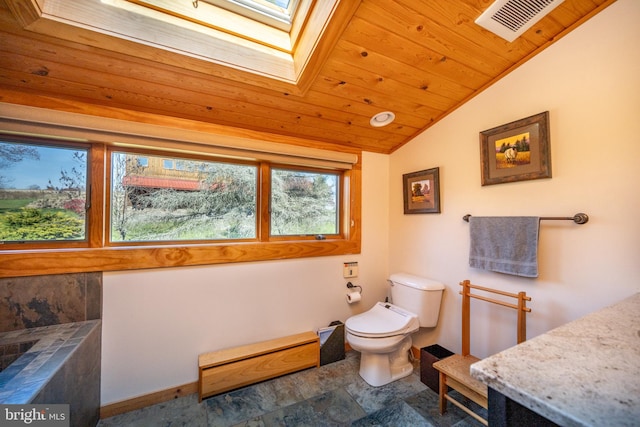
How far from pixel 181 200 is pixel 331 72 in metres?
1.32

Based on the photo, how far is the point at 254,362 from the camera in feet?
5.77

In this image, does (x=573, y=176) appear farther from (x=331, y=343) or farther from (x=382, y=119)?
(x=331, y=343)

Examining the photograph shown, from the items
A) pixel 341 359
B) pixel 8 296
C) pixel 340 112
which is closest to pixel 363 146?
pixel 340 112

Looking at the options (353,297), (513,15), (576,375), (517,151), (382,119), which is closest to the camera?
(576,375)

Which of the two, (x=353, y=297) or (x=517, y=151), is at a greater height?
(x=517, y=151)

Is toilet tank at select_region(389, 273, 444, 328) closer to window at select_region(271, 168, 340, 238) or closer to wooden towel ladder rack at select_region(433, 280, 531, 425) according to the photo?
wooden towel ladder rack at select_region(433, 280, 531, 425)

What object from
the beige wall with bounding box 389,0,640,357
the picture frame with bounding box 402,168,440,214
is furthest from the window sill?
the beige wall with bounding box 389,0,640,357

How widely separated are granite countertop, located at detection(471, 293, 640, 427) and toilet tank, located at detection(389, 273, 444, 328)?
1.14m

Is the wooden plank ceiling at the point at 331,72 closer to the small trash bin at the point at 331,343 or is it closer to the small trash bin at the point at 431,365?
the small trash bin at the point at 331,343

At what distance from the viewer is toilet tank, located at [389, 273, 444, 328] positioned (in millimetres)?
1933

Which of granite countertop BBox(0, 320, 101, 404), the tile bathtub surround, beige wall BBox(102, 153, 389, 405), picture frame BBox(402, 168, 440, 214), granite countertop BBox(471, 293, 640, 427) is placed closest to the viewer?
granite countertop BBox(471, 293, 640, 427)

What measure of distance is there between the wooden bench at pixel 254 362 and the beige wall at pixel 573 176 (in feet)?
3.79

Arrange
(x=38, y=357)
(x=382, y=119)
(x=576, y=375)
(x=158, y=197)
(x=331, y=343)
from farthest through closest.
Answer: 1. (x=331, y=343)
2. (x=382, y=119)
3. (x=158, y=197)
4. (x=38, y=357)
5. (x=576, y=375)

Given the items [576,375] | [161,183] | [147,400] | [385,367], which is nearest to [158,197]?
[161,183]
